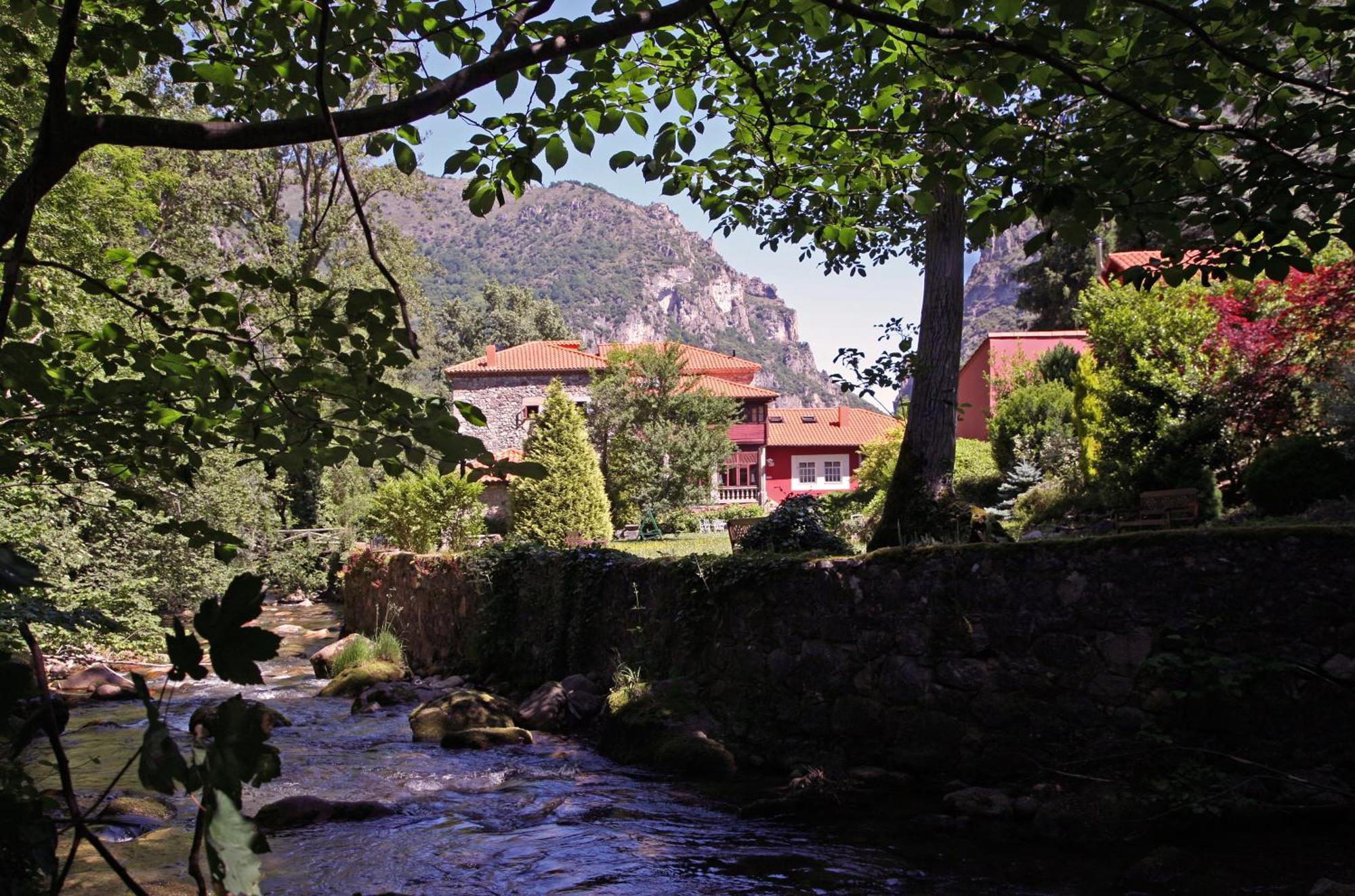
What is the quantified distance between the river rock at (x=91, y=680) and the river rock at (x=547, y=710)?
534 cm

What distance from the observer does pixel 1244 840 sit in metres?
5.09

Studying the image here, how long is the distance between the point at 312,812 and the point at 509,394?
33.0 meters

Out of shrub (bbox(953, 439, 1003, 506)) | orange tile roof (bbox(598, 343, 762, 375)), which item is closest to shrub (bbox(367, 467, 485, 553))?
shrub (bbox(953, 439, 1003, 506))

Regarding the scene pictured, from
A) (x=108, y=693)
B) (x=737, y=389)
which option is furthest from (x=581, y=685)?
(x=737, y=389)

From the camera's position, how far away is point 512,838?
6184 mm

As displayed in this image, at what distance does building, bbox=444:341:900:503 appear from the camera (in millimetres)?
38531

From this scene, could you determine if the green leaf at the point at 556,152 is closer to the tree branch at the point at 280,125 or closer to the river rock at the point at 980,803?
the tree branch at the point at 280,125

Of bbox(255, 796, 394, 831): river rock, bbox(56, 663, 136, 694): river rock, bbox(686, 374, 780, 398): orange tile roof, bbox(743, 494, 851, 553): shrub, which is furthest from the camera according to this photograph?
bbox(686, 374, 780, 398): orange tile roof

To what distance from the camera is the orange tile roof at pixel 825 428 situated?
4553 cm

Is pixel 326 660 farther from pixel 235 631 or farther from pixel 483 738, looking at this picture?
pixel 235 631

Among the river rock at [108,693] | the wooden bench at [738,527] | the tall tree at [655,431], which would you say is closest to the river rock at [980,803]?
the wooden bench at [738,527]

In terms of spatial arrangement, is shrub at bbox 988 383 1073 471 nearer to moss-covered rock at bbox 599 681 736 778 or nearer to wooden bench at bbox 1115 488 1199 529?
wooden bench at bbox 1115 488 1199 529

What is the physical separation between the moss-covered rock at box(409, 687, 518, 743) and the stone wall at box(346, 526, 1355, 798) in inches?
64.7

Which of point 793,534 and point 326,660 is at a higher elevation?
point 793,534
